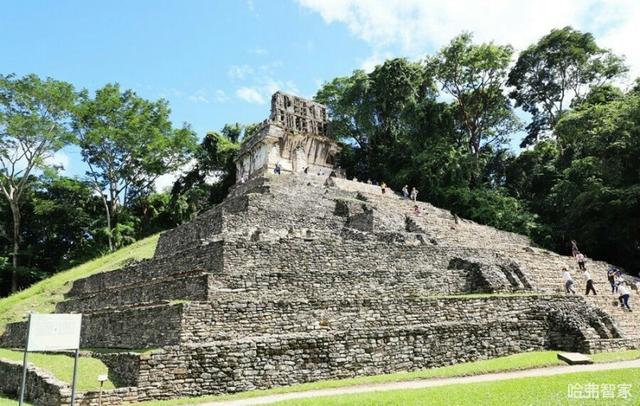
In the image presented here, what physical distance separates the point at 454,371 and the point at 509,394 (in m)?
3.08

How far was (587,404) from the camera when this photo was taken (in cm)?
729

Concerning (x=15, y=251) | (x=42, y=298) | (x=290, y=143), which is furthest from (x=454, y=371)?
(x=15, y=251)

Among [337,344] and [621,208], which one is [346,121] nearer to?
[621,208]

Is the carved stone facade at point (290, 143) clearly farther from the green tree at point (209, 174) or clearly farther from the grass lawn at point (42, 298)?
the grass lawn at point (42, 298)

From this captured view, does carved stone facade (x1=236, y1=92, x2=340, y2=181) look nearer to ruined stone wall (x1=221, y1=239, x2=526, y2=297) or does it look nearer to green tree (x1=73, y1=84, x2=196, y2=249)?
green tree (x1=73, y1=84, x2=196, y2=249)

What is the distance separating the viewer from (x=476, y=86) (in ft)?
133

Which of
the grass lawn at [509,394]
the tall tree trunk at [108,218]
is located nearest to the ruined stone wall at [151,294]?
the grass lawn at [509,394]

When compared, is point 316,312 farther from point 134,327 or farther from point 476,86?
point 476,86

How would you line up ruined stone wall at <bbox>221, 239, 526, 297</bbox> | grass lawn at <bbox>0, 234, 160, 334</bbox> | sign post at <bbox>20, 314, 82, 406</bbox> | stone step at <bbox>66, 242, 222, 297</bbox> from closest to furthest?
sign post at <bbox>20, 314, 82, 406</bbox> < ruined stone wall at <bbox>221, 239, 526, 297</bbox> < stone step at <bbox>66, 242, 222, 297</bbox> < grass lawn at <bbox>0, 234, 160, 334</bbox>

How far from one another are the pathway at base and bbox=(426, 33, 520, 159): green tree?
29.5 metres

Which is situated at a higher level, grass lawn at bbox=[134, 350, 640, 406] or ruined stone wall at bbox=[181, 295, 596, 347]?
ruined stone wall at bbox=[181, 295, 596, 347]

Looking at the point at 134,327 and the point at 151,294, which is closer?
the point at 134,327

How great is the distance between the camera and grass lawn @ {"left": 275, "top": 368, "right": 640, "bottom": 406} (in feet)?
25.0

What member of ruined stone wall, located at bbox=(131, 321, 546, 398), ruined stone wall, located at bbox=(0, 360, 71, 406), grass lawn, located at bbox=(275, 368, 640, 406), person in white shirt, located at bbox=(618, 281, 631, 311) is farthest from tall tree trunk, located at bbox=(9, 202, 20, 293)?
person in white shirt, located at bbox=(618, 281, 631, 311)
